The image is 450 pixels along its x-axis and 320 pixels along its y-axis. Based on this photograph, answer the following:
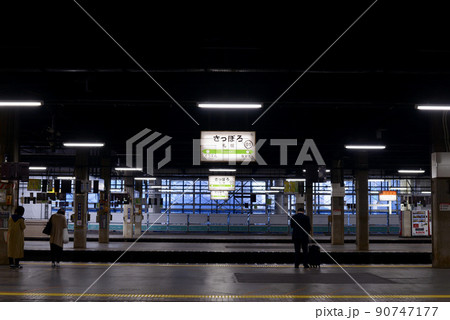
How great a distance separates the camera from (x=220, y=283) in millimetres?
11836

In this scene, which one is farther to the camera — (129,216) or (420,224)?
(420,224)

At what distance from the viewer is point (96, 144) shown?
17297 millimetres

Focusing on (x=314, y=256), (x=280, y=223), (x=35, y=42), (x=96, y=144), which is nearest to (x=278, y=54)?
(x=35, y=42)

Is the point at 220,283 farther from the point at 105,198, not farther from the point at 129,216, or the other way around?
the point at 129,216

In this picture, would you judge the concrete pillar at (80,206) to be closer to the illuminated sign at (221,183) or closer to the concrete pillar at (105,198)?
the concrete pillar at (105,198)

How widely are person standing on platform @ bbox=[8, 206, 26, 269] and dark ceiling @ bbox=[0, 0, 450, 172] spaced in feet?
12.1

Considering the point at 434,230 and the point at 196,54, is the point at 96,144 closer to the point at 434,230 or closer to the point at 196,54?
the point at 196,54

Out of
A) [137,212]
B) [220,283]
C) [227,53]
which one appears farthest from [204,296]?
[137,212]

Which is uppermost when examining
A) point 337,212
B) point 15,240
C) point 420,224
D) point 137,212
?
point 337,212

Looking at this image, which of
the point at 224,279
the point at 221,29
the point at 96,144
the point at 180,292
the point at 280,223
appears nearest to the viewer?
the point at 221,29

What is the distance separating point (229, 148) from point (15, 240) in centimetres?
654

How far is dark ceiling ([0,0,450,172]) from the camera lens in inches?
356

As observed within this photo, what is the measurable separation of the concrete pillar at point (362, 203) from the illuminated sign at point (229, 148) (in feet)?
43.3
